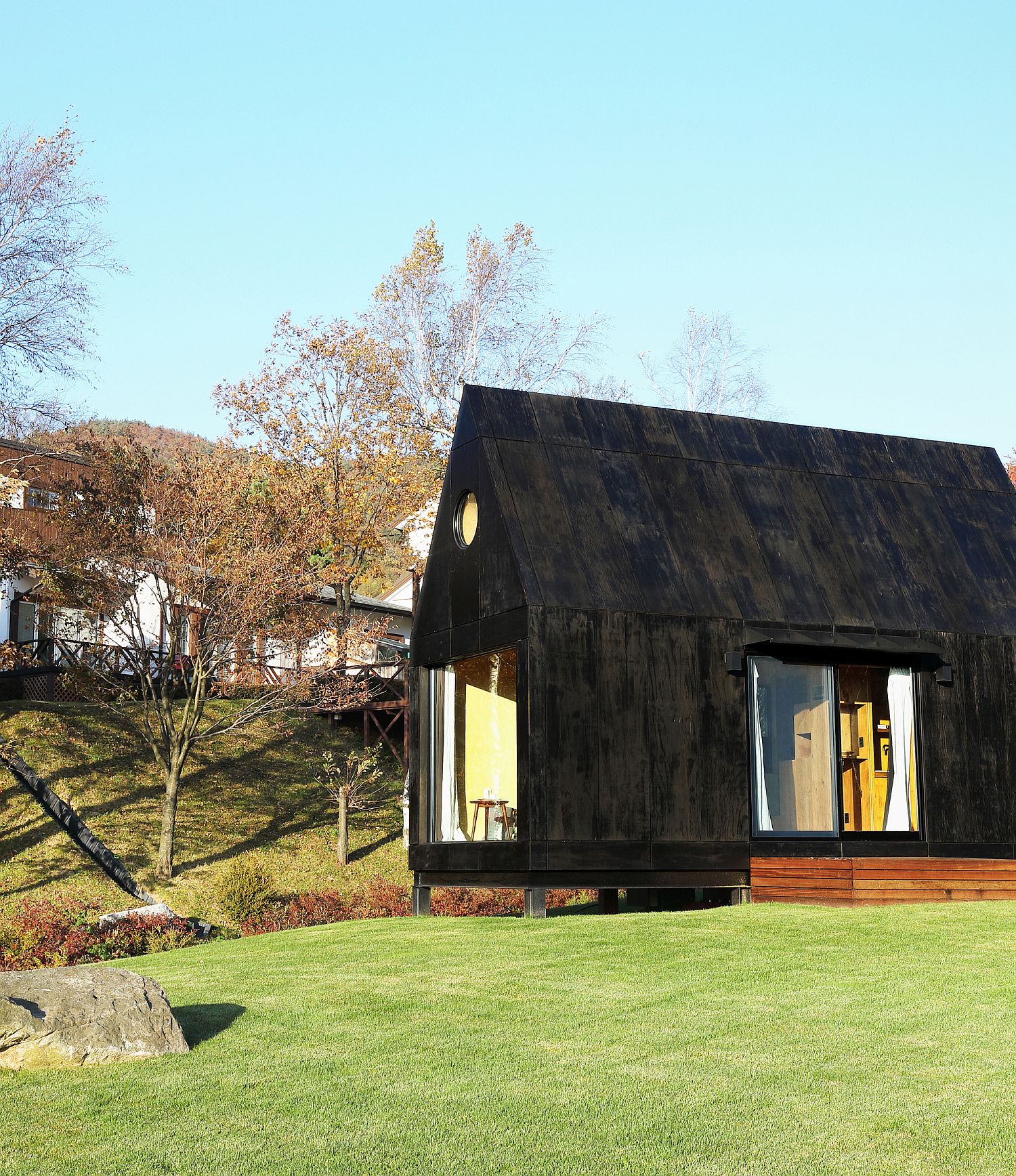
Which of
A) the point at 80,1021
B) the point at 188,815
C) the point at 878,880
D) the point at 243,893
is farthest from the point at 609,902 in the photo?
the point at 188,815

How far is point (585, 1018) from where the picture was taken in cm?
846

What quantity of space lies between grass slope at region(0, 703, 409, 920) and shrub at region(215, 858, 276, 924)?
130cm

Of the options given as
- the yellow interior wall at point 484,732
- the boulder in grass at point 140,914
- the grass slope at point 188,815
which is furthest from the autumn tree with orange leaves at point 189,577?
the yellow interior wall at point 484,732

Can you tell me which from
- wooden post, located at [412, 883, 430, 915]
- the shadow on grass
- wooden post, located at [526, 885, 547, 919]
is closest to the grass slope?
wooden post, located at [412, 883, 430, 915]

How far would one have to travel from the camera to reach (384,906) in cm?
2094

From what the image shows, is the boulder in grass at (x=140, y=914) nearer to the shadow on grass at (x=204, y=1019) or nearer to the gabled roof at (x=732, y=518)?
the gabled roof at (x=732, y=518)

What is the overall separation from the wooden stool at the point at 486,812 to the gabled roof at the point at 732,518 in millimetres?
2490

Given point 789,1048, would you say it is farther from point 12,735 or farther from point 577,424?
point 12,735

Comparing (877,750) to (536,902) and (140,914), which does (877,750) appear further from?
(140,914)

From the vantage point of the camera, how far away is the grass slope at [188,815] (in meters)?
23.3

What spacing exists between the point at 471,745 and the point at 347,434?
19.3 meters

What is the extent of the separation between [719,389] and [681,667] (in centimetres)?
2327

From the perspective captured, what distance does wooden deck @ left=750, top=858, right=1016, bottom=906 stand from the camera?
14.1m

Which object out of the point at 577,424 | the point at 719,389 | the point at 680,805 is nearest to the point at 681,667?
the point at 680,805
